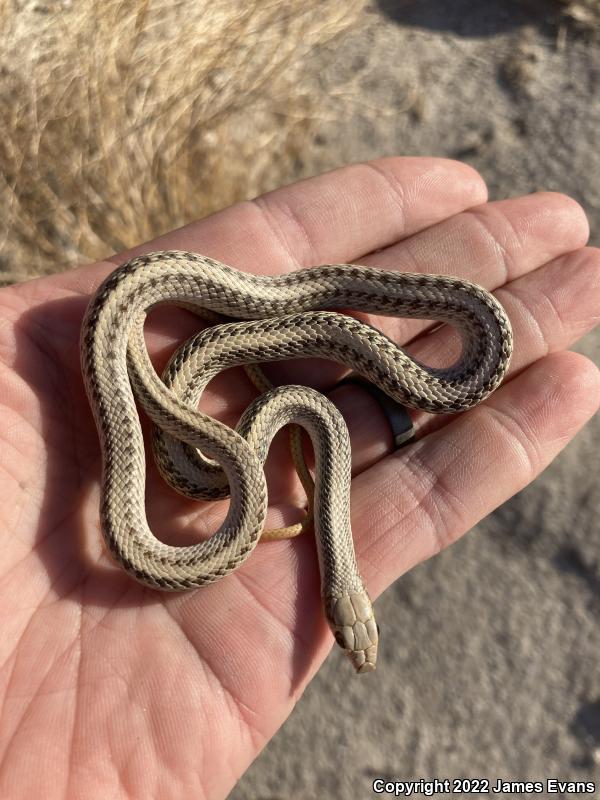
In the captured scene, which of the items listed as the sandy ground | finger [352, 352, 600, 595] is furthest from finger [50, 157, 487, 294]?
the sandy ground

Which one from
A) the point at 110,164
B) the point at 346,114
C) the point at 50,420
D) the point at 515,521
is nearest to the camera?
the point at 50,420

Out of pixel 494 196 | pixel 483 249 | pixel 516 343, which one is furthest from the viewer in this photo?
pixel 494 196

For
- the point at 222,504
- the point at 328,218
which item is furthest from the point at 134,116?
the point at 222,504

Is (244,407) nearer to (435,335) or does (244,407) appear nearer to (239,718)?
(435,335)

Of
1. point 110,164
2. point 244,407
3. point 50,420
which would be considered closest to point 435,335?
point 244,407

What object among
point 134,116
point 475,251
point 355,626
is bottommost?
point 355,626

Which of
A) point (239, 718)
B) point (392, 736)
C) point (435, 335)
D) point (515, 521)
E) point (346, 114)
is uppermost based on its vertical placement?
point (346, 114)

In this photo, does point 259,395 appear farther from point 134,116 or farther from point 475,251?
point 134,116

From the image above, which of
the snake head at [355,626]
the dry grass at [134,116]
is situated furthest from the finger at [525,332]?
the dry grass at [134,116]
